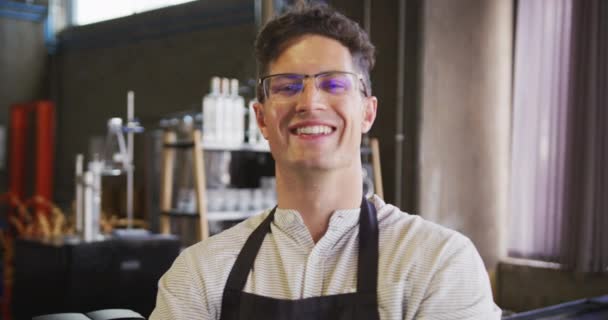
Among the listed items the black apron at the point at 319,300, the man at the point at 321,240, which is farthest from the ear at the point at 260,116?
the black apron at the point at 319,300

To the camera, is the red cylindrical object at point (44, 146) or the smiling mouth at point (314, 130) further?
the red cylindrical object at point (44, 146)

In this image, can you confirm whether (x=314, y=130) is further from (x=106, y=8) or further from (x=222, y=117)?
(x=106, y=8)

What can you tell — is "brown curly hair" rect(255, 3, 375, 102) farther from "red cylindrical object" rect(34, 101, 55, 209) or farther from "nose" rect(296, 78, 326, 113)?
"red cylindrical object" rect(34, 101, 55, 209)

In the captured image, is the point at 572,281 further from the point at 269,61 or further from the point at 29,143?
the point at 29,143

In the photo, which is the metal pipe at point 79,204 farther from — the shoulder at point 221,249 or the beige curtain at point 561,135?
the beige curtain at point 561,135

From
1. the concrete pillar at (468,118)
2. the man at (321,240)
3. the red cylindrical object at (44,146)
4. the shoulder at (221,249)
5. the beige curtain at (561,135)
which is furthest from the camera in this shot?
the red cylindrical object at (44,146)

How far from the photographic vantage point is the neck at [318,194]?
128 cm

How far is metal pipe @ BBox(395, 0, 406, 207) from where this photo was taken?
455 centimetres

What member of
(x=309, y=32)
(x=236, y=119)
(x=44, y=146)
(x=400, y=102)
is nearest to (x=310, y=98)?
(x=309, y=32)

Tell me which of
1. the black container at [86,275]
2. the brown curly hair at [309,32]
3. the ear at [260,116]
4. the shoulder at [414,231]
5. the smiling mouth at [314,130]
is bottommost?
the black container at [86,275]

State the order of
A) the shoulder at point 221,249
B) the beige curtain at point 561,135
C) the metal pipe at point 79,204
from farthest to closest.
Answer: the beige curtain at point 561,135 → the metal pipe at point 79,204 → the shoulder at point 221,249

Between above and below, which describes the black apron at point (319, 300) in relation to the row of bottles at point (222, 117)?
below

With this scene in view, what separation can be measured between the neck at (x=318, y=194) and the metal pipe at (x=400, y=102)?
129 inches

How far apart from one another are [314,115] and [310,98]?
32 mm
